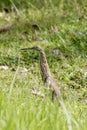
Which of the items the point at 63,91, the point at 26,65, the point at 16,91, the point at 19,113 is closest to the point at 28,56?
the point at 26,65

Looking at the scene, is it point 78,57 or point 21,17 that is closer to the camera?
point 78,57

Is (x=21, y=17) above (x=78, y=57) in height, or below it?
above

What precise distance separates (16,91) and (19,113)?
3.47 feet

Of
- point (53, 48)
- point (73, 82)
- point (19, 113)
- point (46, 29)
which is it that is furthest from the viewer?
point (46, 29)

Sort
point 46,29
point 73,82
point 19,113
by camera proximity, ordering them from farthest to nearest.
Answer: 1. point 46,29
2. point 73,82
3. point 19,113

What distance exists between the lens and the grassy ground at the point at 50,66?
3295 mm

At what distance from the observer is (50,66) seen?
21.1ft

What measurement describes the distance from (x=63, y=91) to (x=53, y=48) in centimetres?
179

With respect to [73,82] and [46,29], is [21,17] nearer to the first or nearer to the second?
[46,29]

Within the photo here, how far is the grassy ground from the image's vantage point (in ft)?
10.8

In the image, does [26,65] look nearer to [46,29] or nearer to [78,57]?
[78,57]

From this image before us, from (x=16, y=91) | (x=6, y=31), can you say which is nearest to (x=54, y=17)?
(x=6, y=31)

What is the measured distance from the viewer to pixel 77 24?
25.9 feet

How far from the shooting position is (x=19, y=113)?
11.1ft
